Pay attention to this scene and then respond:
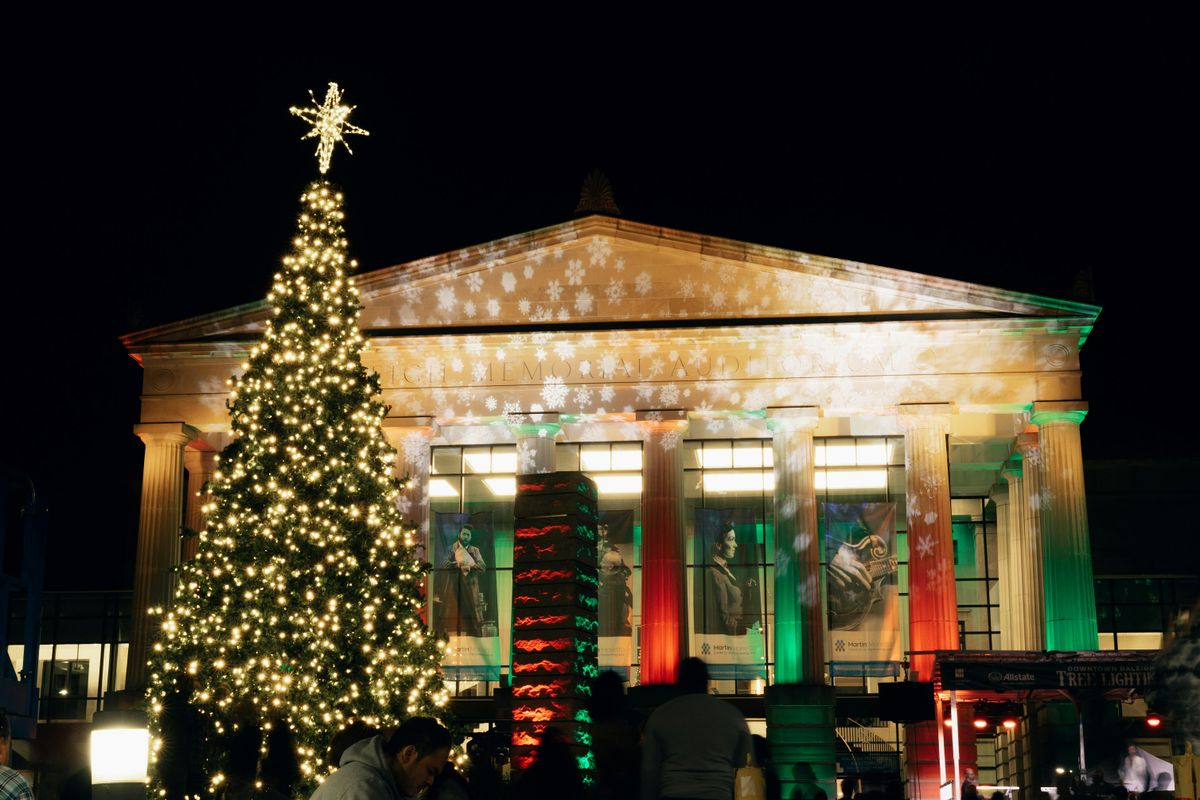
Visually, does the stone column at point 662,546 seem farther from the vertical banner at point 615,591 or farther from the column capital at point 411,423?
the column capital at point 411,423

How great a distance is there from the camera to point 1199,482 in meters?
53.2

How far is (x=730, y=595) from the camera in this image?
137 ft

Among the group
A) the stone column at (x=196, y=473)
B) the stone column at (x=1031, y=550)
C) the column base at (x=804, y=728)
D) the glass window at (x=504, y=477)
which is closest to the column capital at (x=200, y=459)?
the stone column at (x=196, y=473)

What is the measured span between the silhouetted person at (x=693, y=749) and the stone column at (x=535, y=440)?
31.4 metres

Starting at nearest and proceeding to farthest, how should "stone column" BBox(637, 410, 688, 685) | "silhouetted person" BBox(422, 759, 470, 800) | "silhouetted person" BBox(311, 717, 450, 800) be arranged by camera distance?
1. "silhouetted person" BBox(311, 717, 450, 800)
2. "silhouetted person" BBox(422, 759, 470, 800)
3. "stone column" BBox(637, 410, 688, 685)

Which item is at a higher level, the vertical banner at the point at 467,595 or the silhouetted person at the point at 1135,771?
the vertical banner at the point at 467,595

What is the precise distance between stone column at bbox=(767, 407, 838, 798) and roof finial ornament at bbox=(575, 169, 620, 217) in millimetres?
6873

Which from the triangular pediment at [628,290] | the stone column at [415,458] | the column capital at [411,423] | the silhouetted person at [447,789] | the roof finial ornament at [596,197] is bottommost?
the silhouetted person at [447,789]

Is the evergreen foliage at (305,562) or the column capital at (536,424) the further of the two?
the column capital at (536,424)

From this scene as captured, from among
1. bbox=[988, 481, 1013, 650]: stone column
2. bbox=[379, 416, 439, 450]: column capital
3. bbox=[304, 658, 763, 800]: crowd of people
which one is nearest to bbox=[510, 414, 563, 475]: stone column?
bbox=[379, 416, 439, 450]: column capital

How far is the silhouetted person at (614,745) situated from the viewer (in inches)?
465

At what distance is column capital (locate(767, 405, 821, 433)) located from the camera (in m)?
41.2

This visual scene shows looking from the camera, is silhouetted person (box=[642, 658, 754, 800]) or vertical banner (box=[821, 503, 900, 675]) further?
vertical banner (box=[821, 503, 900, 675])

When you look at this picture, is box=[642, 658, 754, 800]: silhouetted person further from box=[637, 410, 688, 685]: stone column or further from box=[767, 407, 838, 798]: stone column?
box=[637, 410, 688, 685]: stone column
